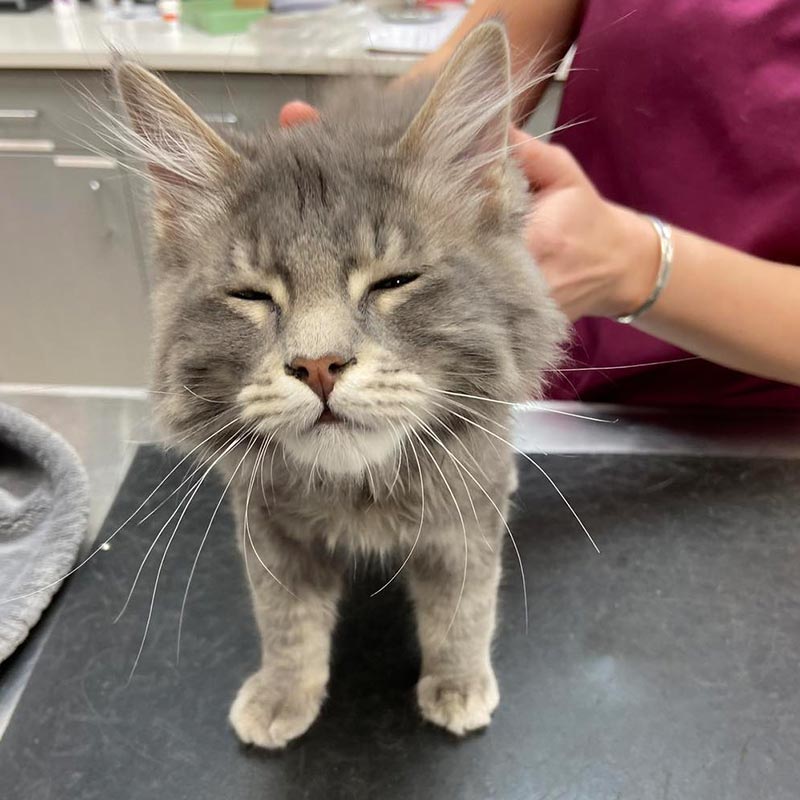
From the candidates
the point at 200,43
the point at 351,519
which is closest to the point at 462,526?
the point at 351,519

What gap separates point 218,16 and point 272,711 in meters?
1.61

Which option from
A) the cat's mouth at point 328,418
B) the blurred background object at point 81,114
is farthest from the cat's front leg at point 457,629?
the blurred background object at point 81,114

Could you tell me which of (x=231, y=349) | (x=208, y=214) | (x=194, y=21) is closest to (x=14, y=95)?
(x=194, y=21)

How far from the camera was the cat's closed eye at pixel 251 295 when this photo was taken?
59 cm

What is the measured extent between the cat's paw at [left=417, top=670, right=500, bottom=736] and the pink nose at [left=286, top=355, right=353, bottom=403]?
1.11 ft

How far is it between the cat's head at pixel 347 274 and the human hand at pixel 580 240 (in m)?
0.09

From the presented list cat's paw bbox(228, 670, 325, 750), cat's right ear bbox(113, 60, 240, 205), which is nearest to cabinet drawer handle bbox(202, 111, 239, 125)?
cat's right ear bbox(113, 60, 240, 205)

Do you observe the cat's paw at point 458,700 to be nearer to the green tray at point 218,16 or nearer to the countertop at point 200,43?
the countertop at point 200,43

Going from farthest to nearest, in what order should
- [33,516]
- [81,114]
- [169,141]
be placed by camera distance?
[81,114] < [33,516] < [169,141]

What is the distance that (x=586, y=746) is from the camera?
671 millimetres

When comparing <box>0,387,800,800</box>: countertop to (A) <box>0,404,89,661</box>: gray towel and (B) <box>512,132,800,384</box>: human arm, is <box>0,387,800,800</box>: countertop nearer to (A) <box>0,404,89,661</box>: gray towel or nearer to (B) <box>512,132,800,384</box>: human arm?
(A) <box>0,404,89,661</box>: gray towel

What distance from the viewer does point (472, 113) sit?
0.60 meters

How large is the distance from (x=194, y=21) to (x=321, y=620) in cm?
164

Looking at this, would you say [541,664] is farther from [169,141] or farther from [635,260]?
[169,141]
